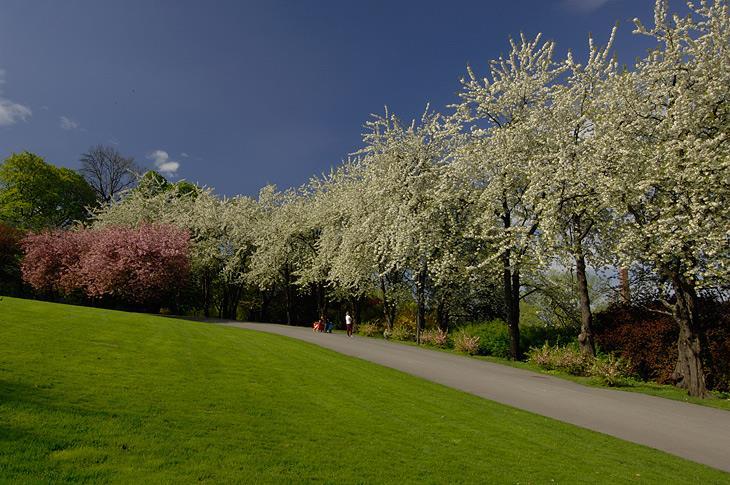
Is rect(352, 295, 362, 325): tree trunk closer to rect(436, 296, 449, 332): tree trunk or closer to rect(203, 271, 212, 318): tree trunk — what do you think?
rect(436, 296, 449, 332): tree trunk

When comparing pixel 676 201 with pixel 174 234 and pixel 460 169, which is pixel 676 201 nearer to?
pixel 460 169

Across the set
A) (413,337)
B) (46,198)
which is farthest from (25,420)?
(46,198)

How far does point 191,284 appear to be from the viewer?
44062mm

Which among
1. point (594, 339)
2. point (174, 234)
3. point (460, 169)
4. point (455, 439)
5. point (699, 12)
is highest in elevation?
point (699, 12)

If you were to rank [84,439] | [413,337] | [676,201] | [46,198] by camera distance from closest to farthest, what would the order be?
[84,439] < [676,201] < [413,337] < [46,198]

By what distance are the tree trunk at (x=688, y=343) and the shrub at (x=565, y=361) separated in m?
3.17

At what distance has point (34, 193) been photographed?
54062 millimetres

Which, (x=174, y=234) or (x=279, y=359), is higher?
(x=174, y=234)

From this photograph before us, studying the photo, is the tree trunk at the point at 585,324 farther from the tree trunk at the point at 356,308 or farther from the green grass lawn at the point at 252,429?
the tree trunk at the point at 356,308

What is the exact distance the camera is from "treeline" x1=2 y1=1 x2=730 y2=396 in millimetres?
15617

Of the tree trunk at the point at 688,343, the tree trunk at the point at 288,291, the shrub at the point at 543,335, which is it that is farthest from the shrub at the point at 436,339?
the tree trunk at the point at 288,291

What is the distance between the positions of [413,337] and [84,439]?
2514cm

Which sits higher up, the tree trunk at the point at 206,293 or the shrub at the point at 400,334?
the tree trunk at the point at 206,293

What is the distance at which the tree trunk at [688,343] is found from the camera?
15.6 m
